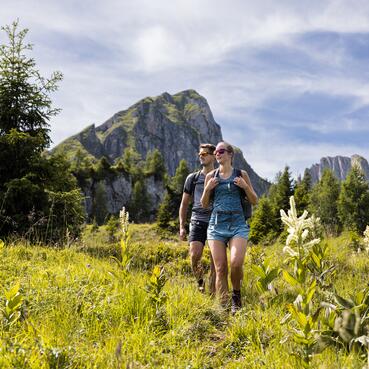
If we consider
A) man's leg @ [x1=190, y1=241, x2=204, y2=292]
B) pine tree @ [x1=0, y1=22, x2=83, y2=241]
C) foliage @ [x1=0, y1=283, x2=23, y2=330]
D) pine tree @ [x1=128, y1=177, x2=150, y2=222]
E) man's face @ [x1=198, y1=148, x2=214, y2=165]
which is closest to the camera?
foliage @ [x1=0, y1=283, x2=23, y2=330]

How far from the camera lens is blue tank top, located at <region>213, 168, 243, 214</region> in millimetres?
5125

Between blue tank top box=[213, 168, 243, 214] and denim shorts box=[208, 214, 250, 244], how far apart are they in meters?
0.10

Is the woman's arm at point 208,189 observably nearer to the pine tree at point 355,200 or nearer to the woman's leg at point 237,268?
the woman's leg at point 237,268

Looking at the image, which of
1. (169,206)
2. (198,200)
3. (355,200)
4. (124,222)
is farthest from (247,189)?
(355,200)

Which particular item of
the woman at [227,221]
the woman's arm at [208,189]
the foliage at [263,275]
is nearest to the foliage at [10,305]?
the foliage at [263,275]

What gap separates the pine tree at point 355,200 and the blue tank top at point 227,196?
190 feet

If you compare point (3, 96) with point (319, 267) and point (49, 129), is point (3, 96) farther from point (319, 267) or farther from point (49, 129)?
point (319, 267)

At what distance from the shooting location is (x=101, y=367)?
2.88 metres

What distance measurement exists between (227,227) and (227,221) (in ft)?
0.28

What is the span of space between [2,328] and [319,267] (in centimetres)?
323

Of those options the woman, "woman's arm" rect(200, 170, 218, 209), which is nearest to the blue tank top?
the woman

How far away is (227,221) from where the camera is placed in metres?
5.11

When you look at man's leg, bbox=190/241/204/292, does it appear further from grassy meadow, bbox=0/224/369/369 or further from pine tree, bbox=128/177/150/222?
pine tree, bbox=128/177/150/222

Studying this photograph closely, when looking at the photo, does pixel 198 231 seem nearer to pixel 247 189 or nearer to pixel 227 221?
pixel 227 221
